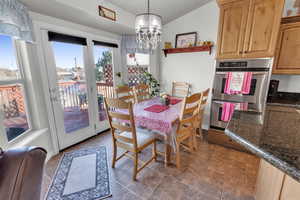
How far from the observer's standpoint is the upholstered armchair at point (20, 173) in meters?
0.67

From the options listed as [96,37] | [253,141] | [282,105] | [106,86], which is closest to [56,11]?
[96,37]

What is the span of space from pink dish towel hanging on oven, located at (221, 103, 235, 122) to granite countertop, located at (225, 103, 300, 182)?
3.53 feet

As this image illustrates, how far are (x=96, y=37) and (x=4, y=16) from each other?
1.48 meters

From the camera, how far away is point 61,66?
2.28 m

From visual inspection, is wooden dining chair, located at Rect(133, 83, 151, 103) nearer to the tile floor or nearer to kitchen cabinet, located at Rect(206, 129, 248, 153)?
the tile floor

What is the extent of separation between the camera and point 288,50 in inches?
80.2

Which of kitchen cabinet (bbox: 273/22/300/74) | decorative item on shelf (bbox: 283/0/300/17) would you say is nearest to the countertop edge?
kitchen cabinet (bbox: 273/22/300/74)

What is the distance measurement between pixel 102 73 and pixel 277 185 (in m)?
2.96

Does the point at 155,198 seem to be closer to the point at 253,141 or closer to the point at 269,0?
the point at 253,141

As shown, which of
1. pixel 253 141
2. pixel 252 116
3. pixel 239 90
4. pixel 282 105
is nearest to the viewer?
pixel 253 141

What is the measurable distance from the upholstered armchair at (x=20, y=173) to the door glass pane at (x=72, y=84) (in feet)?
5.86

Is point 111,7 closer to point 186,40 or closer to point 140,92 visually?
point 140,92

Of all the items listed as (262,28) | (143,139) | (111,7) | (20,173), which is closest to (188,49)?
(262,28)

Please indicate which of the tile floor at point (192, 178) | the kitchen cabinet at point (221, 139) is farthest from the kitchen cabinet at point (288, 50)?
the tile floor at point (192, 178)
